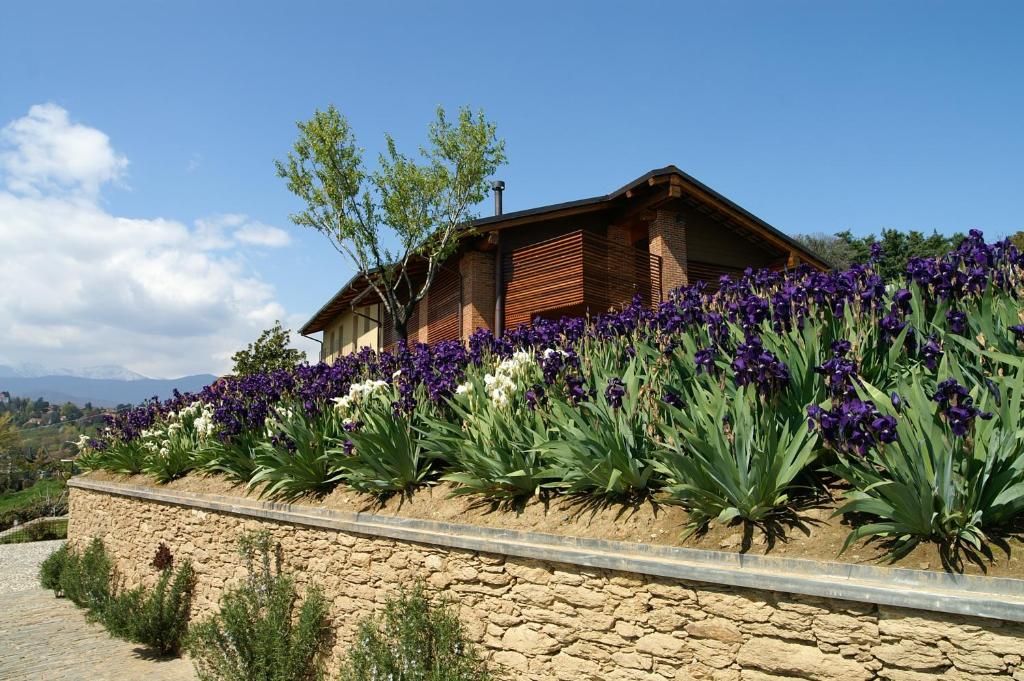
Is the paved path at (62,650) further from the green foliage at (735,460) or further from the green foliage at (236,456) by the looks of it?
the green foliage at (735,460)

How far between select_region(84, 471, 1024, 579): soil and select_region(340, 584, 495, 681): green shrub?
29.5 inches

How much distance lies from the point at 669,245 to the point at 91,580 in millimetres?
14163

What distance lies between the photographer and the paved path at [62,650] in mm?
8680

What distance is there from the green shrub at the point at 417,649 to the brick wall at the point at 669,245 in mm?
12609

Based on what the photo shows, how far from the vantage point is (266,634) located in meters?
6.81

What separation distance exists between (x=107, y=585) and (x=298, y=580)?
6.74 metres

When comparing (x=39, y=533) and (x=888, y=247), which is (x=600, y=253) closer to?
(x=39, y=533)

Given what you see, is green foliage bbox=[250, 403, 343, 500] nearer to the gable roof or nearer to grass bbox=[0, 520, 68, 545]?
the gable roof

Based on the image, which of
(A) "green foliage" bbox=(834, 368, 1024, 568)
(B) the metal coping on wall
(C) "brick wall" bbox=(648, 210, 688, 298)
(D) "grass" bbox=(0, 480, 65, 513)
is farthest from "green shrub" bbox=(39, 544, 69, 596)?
(D) "grass" bbox=(0, 480, 65, 513)

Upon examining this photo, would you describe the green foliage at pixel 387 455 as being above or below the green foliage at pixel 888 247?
below

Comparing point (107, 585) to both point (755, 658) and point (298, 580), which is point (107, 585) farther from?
point (755, 658)

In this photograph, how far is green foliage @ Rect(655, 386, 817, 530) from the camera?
4008 mm

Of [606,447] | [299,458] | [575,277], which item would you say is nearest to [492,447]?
[606,447]

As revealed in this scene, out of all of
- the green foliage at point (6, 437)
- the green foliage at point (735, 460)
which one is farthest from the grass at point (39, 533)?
the green foliage at point (6, 437)
